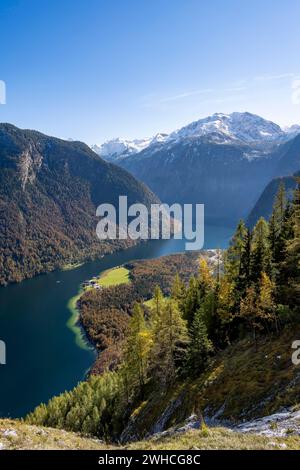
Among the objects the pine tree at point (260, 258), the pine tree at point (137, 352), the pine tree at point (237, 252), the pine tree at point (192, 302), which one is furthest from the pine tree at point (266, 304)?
the pine tree at point (137, 352)

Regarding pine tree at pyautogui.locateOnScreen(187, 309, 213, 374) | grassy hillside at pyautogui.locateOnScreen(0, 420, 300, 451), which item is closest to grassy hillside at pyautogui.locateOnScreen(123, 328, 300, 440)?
pine tree at pyautogui.locateOnScreen(187, 309, 213, 374)

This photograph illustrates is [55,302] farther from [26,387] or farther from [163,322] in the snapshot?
[163,322]

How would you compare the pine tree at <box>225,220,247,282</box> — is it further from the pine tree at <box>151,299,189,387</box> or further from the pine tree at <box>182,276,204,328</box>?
the pine tree at <box>151,299,189,387</box>

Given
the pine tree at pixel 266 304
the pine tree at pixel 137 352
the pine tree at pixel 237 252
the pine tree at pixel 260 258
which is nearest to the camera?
the pine tree at pixel 266 304

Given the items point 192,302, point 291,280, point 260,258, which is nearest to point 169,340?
point 192,302

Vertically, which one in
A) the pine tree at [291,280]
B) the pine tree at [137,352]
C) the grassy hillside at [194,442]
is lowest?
the pine tree at [137,352]

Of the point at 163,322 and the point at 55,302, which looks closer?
the point at 163,322

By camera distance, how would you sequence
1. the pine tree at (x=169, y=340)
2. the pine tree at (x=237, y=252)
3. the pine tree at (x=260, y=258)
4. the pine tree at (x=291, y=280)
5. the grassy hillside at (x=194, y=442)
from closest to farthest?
the grassy hillside at (x=194, y=442) → the pine tree at (x=291, y=280) → the pine tree at (x=169, y=340) → the pine tree at (x=260, y=258) → the pine tree at (x=237, y=252)

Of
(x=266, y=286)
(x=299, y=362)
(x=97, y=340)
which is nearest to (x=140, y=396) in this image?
(x=266, y=286)

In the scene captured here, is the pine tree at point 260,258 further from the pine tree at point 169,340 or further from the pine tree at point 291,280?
the pine tree at point 169,340

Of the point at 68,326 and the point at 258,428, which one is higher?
the point at 258,428

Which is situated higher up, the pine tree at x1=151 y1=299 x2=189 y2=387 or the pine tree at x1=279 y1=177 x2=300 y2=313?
the pine tree at x1=279 y1=177 x2=300 y2=313
